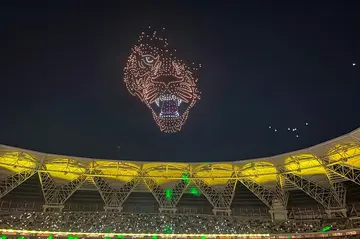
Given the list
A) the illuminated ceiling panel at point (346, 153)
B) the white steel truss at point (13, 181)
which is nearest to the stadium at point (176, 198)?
the white steel truss at point (13, 181)

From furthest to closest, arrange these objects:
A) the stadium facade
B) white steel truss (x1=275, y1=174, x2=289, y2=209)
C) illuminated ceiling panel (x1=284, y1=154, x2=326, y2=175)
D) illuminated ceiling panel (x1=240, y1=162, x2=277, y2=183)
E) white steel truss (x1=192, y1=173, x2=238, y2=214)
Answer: white steel truss (x1=192, y1=173, x2=238, y2=214), white steel truss (x1=275, y1=174, x2=289, y2=209), illuminated ceiling panel (x1=240, y1=162, x2=277, y2=183), the stadium facade, illuminated ceiling panel (x1=284, y1=154, x2=326, y2=175)

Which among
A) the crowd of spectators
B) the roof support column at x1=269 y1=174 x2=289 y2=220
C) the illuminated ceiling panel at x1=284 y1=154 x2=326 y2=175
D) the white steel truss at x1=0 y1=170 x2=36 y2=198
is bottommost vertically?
the crowd of spectators

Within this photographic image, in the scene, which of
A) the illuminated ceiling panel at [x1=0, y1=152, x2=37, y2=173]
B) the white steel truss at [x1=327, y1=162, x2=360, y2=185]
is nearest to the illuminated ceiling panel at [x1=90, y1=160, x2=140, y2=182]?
the illuminated ceiling panel at [x1=0, y1=152, x2=37, y2=173]

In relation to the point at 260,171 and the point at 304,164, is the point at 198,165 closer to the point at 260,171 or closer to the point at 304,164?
the point at 260,171

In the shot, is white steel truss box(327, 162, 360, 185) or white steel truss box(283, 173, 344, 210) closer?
white steel truss box(327, 162, 360, 185)

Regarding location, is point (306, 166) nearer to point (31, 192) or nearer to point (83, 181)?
point (83, 181)

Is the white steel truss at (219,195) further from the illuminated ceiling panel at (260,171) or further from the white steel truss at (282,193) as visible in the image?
the white steel truss at (282,193)

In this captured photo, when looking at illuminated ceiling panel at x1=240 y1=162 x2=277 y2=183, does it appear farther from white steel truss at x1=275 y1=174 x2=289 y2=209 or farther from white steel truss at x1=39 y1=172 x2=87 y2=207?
white steel truss at x1=39 y1=172 x2=87 y2=207

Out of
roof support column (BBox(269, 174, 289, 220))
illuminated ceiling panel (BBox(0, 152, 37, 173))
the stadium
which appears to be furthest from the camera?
roof support column (BBox(269, 174, 289, 220))
